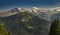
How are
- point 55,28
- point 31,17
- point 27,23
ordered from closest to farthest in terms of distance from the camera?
1. point 55,28
2. point 27,23
3. point 31,17

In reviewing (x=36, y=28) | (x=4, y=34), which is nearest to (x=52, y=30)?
(x=4, y=34)

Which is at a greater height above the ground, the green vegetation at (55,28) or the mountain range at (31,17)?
the green vegetation at (55,28)

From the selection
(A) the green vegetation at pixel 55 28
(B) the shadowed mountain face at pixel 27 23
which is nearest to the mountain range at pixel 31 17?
(B) the shadowed mountain face at pixel 27 23

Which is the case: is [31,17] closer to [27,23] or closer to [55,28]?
[27,23]

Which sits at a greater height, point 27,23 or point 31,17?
point 31,17

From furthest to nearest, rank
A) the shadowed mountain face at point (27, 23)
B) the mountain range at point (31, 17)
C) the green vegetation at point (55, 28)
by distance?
the shadowed mountain face at point (27, 23) → the mountain range at point (31, 17) → the green vegetation at point (55, 28)

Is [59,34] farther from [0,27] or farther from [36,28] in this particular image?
[36,28]

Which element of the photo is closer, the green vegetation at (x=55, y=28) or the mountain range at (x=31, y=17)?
the green vegetation at (x=55, y=28)

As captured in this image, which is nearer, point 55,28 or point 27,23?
point 55,28

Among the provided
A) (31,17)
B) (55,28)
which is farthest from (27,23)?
(55,28)

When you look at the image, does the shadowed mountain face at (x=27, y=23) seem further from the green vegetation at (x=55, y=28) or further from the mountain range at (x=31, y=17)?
the green vegetation at (x=55, y=28)

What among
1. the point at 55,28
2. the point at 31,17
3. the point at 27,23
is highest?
the point at 55,28

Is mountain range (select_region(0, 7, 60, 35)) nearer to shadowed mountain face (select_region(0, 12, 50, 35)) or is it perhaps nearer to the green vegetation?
shadowed mountain face (select_region(0, 12, 50, 35))

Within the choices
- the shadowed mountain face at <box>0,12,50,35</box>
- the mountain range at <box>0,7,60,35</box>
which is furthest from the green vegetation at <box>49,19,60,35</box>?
the shadowed mountain face at <box>0,12,50,35</box>
